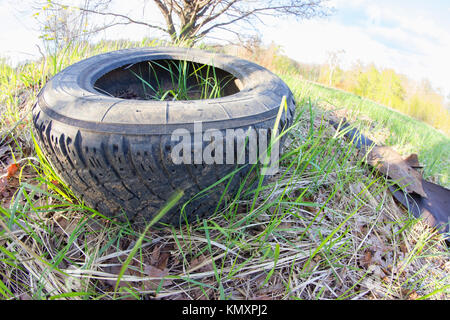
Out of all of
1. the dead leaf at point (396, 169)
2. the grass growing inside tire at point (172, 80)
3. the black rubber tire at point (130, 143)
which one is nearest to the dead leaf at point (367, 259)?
the dead leaf at point (396, 169)

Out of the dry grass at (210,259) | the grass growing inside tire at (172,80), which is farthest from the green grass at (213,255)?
the grass growing inside tire at (172,80)

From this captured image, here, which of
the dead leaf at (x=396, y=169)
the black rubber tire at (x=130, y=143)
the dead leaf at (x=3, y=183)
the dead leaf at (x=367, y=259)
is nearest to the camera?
the black rubber tire at (x=130, y=143)

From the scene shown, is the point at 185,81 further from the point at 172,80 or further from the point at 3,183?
the point at 3,183

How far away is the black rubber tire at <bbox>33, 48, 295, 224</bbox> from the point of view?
0.87 meters

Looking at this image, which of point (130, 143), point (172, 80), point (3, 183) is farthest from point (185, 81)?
point (3, 183)

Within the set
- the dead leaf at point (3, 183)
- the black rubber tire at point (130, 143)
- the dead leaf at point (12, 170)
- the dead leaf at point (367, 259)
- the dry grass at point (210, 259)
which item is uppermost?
the black rubber tire at point (130, 143)

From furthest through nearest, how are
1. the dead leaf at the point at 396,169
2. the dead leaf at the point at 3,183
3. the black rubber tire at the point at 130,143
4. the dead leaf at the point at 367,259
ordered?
the dead leaf at the point at 396,169
the dead leaf at the point at 3,183
the dead leaf at the point at 367,259
the black rubber tire at the point at 130,143

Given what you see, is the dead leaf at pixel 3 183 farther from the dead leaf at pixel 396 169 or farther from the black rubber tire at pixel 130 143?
the dead leaf at pixel 396 169

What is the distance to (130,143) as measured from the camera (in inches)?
33.7

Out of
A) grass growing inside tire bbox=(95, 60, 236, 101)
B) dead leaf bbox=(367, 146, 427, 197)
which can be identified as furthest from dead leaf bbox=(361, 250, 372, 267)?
grass growing inside tire bbox=(95, 60, 236, 101)

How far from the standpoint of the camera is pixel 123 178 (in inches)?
35.8

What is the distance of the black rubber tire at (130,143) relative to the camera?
0.87m

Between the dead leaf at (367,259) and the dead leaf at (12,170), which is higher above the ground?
the dead leaf at (12,170)

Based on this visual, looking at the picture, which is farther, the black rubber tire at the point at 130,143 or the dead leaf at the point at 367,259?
the dead leaf at the point at 367,259
